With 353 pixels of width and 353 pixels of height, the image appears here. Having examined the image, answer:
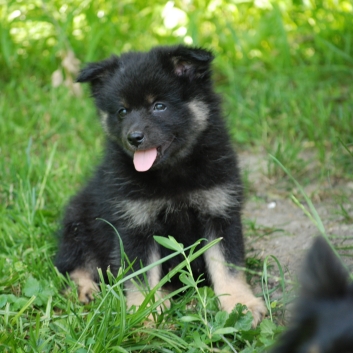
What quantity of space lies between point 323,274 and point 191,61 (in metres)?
1.94

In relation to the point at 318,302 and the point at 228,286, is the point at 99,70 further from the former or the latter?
the point at 318,302

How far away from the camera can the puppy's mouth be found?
10.6ft

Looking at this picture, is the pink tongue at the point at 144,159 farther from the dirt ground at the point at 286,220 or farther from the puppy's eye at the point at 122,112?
the dirt ground at the point at 286,220

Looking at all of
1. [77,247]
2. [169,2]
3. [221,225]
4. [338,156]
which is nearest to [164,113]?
[221,225]

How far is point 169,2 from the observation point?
651cm

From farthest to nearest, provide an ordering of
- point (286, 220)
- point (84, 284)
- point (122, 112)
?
point (286, 220), point (84, 284), point (122, 112)

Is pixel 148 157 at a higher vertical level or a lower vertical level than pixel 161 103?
lower

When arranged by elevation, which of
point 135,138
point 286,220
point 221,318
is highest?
point 135,138

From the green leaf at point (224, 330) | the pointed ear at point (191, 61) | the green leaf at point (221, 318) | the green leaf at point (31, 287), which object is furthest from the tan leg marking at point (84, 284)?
the pointed ear at point (191, 61)

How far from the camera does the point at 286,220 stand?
423cm

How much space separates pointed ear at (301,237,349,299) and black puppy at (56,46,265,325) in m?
1.49

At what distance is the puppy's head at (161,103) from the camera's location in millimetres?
3248

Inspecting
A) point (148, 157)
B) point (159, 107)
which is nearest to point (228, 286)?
point (148, 157)

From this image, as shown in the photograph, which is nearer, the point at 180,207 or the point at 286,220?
the point at 180,207
